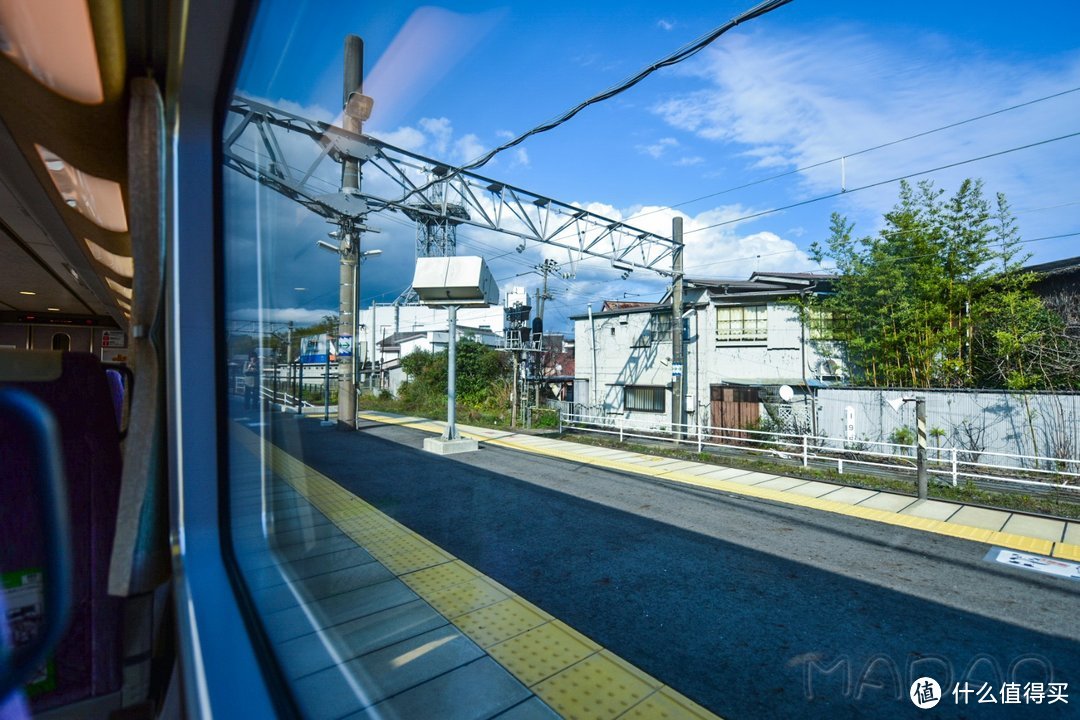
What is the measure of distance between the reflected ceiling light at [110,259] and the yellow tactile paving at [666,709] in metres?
3.25

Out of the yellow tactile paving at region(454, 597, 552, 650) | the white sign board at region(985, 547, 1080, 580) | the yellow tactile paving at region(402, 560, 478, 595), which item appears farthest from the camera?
the white sign board at region(985, 547, 1080, 580)

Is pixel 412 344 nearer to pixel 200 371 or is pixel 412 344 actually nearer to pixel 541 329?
pixel 541 329

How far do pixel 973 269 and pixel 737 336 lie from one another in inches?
198

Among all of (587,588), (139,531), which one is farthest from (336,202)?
(587,588)

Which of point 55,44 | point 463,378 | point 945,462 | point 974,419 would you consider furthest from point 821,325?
point 55,44

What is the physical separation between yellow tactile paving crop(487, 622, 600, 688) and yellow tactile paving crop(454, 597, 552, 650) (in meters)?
0.04

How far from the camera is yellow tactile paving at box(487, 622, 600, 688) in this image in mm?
1934

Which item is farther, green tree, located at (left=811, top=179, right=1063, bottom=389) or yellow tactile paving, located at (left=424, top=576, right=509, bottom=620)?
green tree, located at (left=811, top=179, right=1063, bottom=389)

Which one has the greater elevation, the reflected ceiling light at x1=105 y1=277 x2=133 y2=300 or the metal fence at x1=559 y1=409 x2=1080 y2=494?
the reflected ceiling light at x1=105 y1=277 x2=133 y2=300

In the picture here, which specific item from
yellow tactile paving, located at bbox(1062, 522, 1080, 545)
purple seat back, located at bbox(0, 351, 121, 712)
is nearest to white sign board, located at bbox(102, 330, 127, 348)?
purple seat back, located at bbox(0, 351, 121, 712)

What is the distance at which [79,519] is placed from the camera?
4.27 ft

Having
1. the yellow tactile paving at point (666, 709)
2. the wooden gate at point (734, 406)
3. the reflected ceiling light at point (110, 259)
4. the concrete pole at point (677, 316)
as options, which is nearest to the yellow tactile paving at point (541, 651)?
the yellow tactile paving at point (666, 709)

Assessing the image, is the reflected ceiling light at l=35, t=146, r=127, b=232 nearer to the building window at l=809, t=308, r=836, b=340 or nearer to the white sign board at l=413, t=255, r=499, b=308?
the white sign board at l=413, t=255, r=499, b=308

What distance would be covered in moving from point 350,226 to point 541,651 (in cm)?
199
